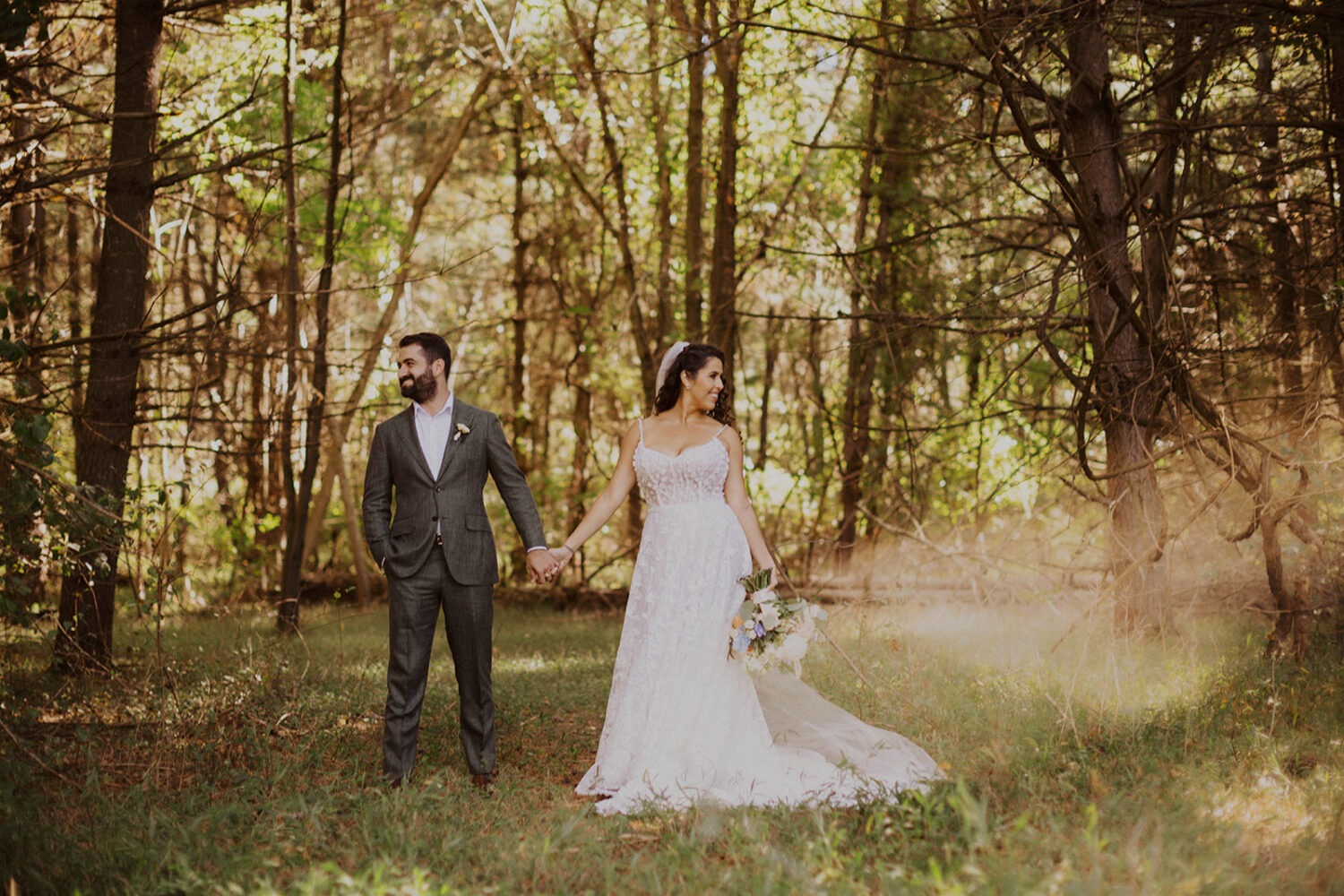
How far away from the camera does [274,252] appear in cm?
1608

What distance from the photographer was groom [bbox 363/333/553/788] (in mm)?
6039

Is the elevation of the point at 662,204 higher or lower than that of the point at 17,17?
higher

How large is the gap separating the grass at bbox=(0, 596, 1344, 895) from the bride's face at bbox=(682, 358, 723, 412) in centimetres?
228

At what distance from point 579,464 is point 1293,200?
12.1 meters

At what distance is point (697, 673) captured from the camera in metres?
6.24

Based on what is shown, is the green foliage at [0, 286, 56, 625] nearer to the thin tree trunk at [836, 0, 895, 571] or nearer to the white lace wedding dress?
the white lace wedding dress

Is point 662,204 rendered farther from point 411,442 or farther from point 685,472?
point 411,442

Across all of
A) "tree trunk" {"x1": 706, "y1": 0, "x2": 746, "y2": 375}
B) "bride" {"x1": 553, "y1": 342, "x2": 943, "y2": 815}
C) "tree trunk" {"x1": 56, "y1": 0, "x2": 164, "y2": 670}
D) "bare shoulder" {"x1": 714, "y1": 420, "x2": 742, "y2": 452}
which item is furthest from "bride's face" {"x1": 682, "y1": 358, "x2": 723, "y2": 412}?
"tree trunk" {"x1": 706, "y1": 0, "x2": 746, "y2": 375}

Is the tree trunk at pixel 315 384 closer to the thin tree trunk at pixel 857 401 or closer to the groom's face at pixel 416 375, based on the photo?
the groom's face at pixel 416 375

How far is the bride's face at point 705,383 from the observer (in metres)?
6.57

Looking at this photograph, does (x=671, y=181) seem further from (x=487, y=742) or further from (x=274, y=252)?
(x=487, y=742)

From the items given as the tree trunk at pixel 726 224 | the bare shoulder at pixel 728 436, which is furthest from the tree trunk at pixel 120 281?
the tree trunk at pixel 726 224

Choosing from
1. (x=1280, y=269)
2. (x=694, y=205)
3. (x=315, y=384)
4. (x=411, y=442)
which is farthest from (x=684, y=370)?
(x=694, y=205)

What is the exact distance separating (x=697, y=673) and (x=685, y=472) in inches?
44.6
